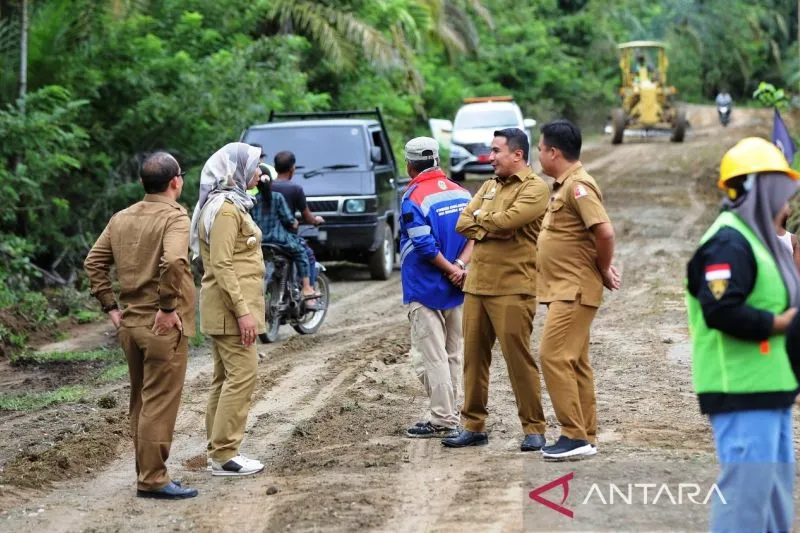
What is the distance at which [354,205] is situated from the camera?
48.6 feet

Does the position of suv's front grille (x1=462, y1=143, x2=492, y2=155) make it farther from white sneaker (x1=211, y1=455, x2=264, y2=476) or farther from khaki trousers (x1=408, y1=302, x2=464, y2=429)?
white sneaker (x1=211, y1=455, x2=264, y2=476)

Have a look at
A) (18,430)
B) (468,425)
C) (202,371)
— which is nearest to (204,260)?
(468,425)

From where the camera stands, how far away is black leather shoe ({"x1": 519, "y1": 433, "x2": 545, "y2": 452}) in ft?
23.1

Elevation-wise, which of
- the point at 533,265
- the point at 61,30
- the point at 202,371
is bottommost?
the point at 202,371

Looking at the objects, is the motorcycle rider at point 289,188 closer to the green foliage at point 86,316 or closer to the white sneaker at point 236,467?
the green foliage at point 86,316

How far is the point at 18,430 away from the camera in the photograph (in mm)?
8328

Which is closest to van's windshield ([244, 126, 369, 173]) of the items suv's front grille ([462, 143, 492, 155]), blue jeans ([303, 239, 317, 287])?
blue jeans ([303, 239, 317, 287])

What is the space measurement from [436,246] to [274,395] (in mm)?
2558

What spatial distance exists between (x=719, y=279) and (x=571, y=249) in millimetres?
2378

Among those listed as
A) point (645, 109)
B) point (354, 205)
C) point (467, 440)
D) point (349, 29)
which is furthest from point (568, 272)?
point (645, 109)

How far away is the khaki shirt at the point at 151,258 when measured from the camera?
20.4 ft

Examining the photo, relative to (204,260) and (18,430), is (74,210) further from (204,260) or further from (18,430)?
(204,260)

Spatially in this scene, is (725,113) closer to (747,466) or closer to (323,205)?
(323,205)

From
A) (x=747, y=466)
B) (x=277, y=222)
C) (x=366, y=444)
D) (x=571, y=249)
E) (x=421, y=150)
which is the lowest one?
(x=366, y=444)
